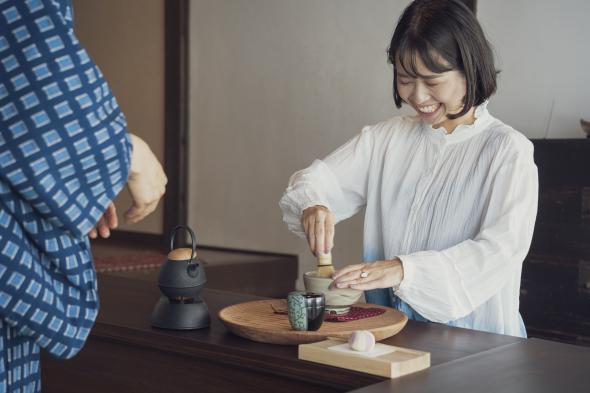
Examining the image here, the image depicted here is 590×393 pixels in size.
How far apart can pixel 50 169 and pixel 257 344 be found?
85 centimetres

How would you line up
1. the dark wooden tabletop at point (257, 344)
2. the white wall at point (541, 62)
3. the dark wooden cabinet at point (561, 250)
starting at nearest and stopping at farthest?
the dark wooden tabletop at point (257, 344) < the dark wooden cabinet at point (561, 250) < the white wall at point (541, 62)

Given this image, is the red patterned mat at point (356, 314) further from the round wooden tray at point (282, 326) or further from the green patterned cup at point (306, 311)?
the green patterned cup at point (306, 311)

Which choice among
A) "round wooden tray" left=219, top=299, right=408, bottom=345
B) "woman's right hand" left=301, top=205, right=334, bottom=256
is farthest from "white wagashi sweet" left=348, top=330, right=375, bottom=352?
"woman's right hand" left=301, top=205, right=334, bottom=256

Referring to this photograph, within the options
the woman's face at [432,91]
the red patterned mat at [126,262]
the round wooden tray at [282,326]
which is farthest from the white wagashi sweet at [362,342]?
the red patterned mat at [126,262]

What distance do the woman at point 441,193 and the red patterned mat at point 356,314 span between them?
7cm

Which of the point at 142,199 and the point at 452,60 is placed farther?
the point at 452,60

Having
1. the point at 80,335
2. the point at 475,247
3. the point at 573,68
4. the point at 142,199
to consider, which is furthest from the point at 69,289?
the point at 573,68

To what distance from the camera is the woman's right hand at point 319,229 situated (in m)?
2.38

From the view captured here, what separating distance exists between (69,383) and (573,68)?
3156mm

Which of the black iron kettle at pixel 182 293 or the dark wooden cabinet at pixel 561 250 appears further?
the dark wooden cabinet at pixel 561 250

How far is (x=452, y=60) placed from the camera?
7.97ft

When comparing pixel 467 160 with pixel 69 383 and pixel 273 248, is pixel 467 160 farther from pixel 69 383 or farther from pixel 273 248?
pixel 273 248

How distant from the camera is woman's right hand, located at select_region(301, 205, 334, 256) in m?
2.38

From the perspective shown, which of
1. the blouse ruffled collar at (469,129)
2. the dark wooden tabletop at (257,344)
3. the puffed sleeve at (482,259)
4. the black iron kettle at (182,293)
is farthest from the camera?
the blouse ruffled collar at (469,129)
